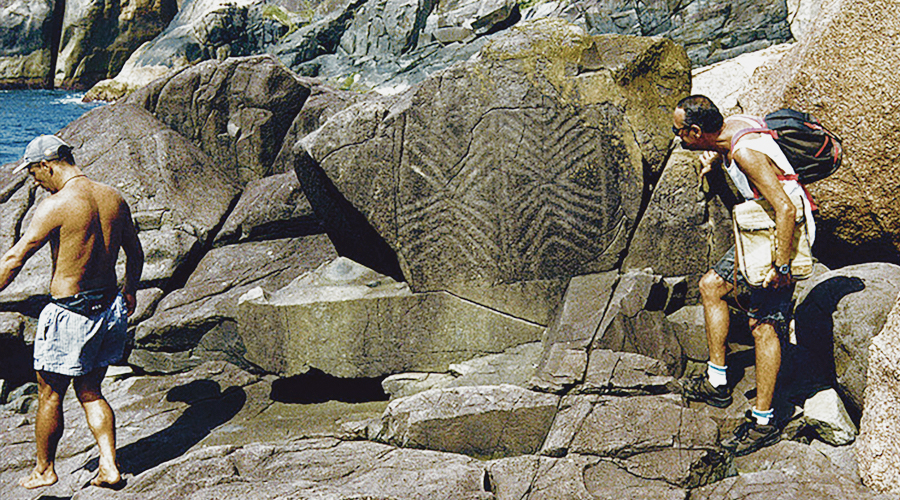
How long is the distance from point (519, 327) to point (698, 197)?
162 cm

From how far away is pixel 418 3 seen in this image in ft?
124

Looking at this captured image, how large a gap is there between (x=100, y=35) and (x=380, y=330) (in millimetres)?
45608

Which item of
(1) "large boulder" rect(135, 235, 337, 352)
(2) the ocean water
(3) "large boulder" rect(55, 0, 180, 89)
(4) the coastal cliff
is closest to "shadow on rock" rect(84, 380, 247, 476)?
(4) the coastal cliff

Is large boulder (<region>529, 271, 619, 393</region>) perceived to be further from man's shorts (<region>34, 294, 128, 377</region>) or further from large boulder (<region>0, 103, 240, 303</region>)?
large boulder (<region>0, 103, 240, 303</region>)

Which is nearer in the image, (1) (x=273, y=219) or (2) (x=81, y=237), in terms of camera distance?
(2) (x=81, y=237)

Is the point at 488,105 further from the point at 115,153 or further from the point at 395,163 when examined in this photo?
the point at 115,153

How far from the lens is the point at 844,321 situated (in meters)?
4.51

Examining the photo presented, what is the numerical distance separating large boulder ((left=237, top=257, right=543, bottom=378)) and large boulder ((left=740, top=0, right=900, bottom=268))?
2.36 meters

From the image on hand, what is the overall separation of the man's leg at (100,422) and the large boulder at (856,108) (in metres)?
4.96

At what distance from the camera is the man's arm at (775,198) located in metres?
4.04

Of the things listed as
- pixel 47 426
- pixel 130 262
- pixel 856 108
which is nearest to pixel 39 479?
pixel 47 426

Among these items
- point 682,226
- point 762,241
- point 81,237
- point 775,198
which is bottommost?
point 682,226

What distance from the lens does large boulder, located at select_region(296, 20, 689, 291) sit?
540 centimetres

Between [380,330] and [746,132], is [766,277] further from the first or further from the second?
→ [380,330]
